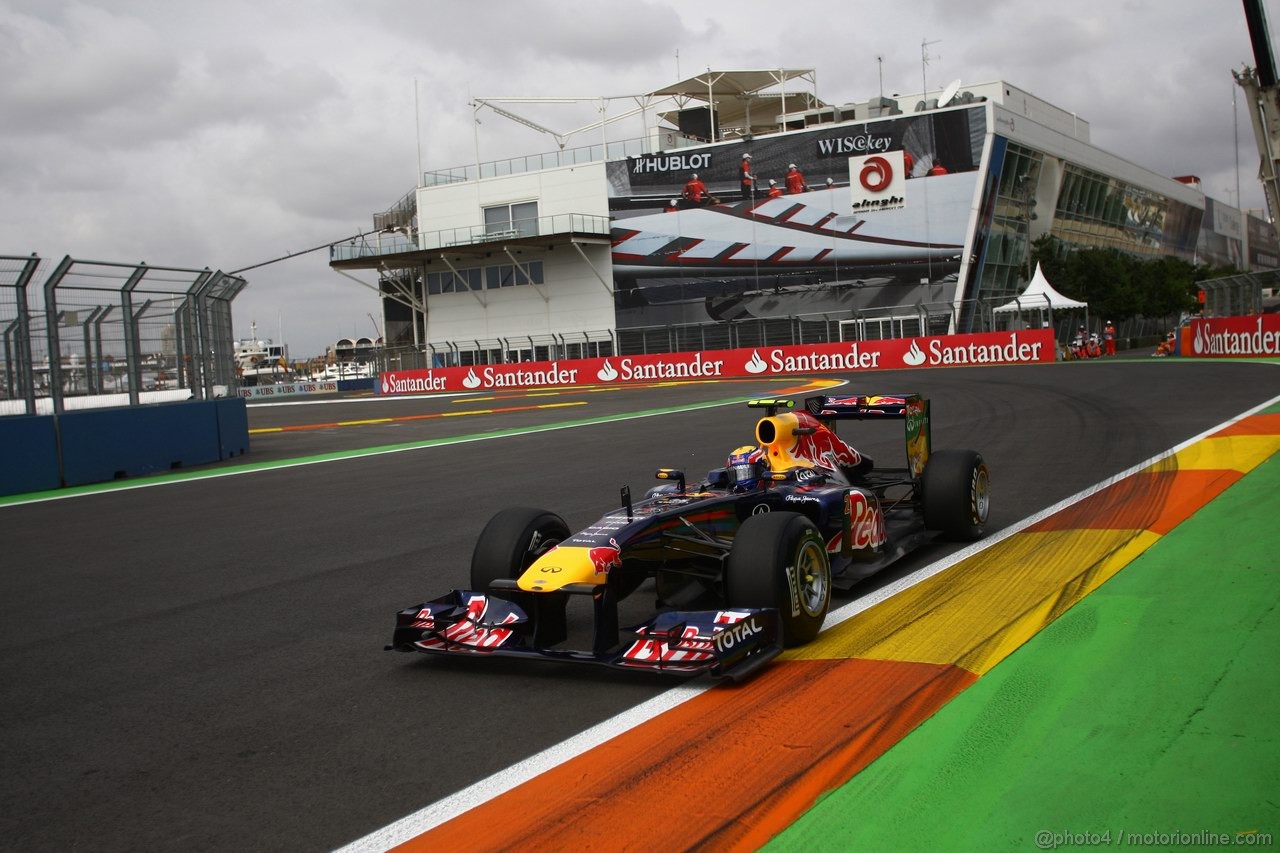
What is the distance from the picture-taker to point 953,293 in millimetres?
50906

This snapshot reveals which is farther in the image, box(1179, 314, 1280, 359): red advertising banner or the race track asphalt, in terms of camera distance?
box(1179, 314, 1280, 359): red advertising banner

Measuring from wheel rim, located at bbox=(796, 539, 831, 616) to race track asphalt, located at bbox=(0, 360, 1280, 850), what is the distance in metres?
1.08

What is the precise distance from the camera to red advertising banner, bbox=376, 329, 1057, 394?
3719cm

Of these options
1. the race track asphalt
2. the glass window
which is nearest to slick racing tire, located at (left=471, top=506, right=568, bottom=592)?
the race track asphalt

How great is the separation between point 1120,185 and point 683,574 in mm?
73812

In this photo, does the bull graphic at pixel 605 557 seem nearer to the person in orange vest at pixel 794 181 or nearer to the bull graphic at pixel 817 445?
the bull graphic at pixel 817 445

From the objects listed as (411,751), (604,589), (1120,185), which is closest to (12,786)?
(411,751)

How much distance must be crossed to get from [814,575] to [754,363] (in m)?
37.0

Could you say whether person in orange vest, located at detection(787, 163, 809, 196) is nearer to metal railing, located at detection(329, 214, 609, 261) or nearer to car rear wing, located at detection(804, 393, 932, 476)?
metal railing, located at detection(329, 214, 609, 261)

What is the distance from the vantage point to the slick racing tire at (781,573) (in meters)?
5.39

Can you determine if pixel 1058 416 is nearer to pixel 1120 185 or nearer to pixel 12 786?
pixel 12 786

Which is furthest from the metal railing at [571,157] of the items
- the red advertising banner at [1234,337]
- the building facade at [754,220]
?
the red advertising banner at [1234,337]

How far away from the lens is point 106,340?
630 inches

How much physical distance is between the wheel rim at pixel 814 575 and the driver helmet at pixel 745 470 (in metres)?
0.97
